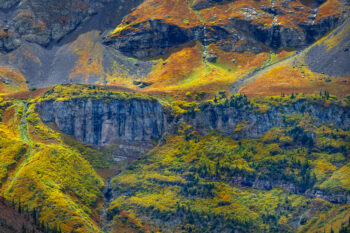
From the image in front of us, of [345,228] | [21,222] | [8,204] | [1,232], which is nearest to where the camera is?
[1,232]

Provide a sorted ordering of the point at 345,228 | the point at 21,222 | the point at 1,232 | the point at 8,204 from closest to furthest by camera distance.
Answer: the point at 1,232 → the point at 21,222 → the point at 8,204 → the point at 345,228

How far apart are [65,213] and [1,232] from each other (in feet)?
189

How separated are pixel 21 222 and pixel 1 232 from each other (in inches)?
885

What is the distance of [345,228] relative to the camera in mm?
196750

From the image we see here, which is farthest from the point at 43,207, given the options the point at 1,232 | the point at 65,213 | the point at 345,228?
the point at 345,228

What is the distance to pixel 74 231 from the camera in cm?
19275

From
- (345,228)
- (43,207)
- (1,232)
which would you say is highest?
(1,232)

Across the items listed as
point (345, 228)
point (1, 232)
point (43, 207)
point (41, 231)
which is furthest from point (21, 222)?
point (345, 228)

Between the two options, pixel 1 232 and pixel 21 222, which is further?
pixel 21 222

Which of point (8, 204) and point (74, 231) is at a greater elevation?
point (8, 204)

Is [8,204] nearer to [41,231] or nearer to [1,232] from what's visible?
[41,231]

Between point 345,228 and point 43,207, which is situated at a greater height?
point 43,207

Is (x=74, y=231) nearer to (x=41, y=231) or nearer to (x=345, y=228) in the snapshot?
Result: (x=41, y=231)

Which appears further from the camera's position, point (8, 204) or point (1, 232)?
point (8, 204)
